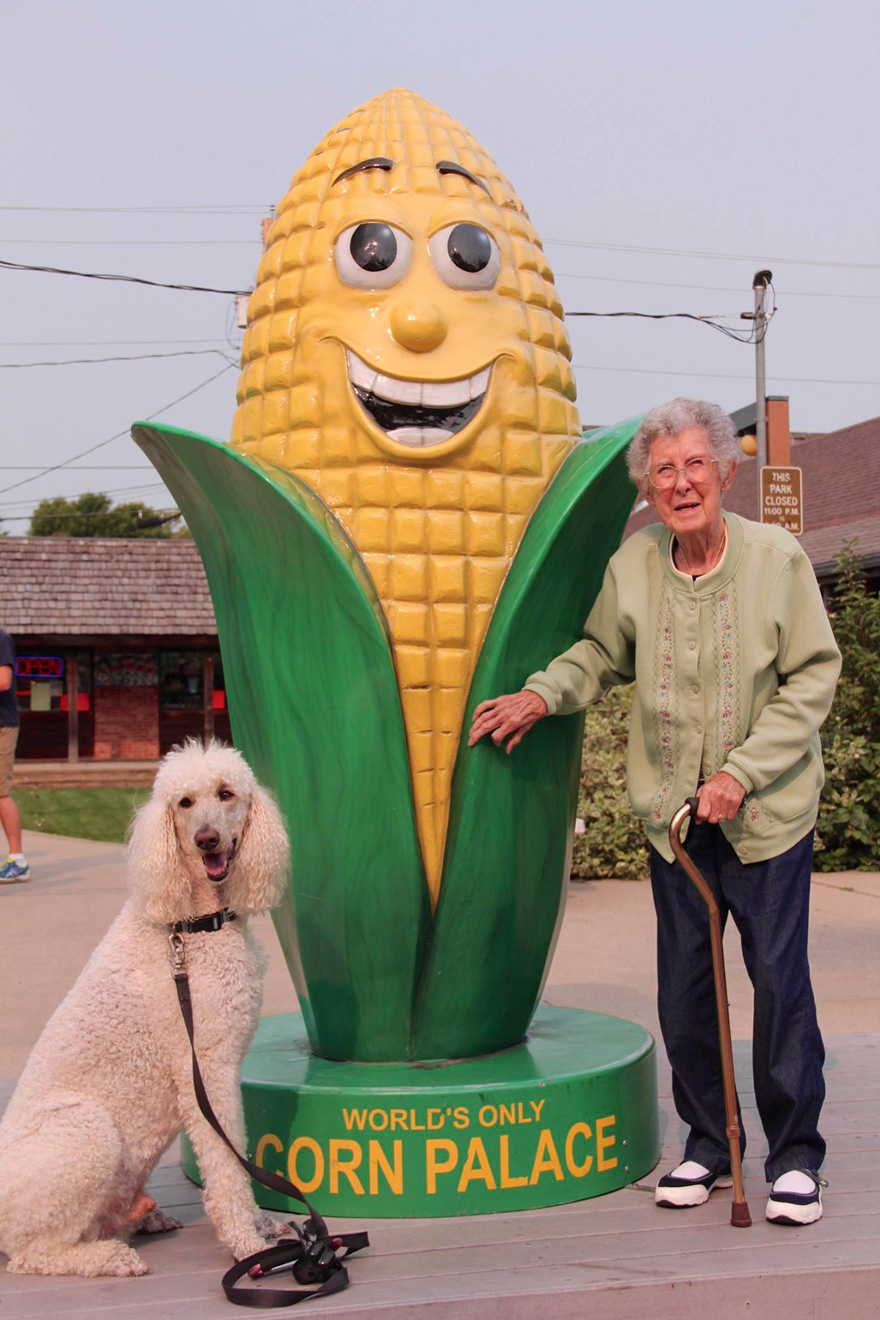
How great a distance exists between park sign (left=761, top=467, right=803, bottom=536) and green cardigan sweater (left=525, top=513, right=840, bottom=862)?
22.4ft

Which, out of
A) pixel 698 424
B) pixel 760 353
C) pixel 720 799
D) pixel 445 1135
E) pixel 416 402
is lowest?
pixel 445 1135

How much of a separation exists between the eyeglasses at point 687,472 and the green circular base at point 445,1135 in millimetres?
1342

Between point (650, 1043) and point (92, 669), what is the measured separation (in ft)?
58.7

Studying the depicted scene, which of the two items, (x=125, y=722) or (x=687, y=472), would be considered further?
(x=125, y=722)

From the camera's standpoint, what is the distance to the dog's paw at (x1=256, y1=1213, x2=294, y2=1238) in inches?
106

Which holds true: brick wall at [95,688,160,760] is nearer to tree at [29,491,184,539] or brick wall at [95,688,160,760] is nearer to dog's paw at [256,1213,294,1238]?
dog's paw at [256,1213,294,1238]

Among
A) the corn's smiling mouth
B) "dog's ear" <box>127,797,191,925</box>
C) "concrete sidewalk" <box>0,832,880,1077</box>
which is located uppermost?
the corn's smiling mouth

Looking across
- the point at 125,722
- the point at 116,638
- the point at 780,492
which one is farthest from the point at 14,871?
the point at 125,722

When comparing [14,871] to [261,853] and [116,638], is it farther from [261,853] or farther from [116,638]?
[116,638]

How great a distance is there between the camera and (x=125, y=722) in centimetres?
2031

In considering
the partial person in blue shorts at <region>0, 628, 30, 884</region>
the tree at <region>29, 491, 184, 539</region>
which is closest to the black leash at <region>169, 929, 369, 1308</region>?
the partial person in blue shorts at <region>0, 628, 30, 884</region>

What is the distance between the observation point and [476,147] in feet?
11.8

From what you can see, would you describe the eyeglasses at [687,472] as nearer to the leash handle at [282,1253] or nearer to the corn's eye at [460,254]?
the corn's eye at [460,254]

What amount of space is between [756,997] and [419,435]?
4.94 ft
